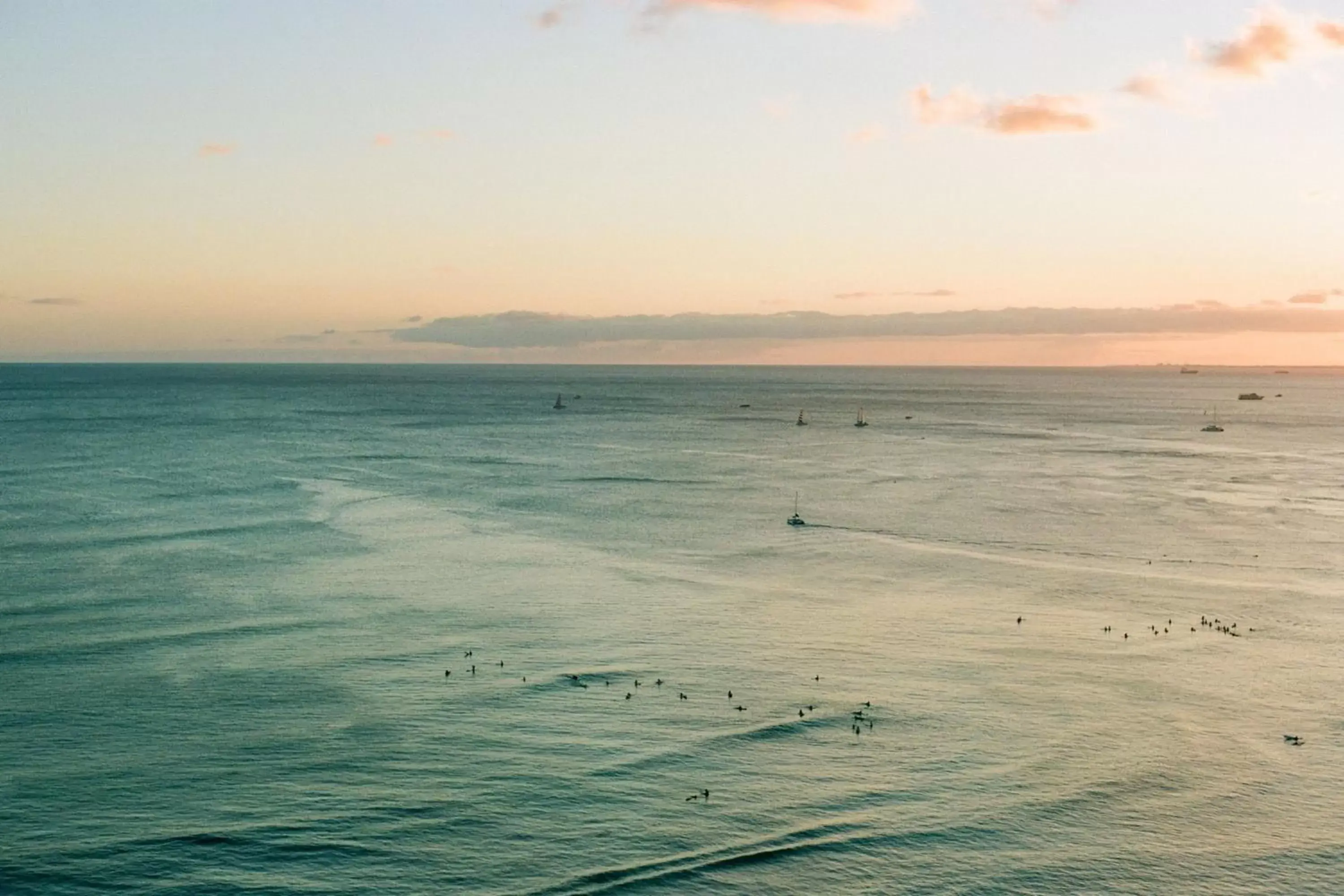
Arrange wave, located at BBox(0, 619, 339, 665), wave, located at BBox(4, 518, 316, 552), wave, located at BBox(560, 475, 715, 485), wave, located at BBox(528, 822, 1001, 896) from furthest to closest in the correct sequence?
wave, located at BBox(560, 475, 715, 485), wave, located at BBox(4, 518, 316, 552), wave, located at BBox(0, 619, 339, 665), wave, located at BBox(528, 822, 1001, 896)

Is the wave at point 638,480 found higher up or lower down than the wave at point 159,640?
higher up

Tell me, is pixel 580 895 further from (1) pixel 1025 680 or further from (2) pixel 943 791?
(1) pixel 1025 680

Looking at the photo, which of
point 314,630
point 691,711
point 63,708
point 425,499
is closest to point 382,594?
point 314,630

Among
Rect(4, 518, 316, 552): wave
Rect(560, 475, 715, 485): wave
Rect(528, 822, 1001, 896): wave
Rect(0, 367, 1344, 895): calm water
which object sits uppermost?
Rect(560, 475, 715, 485): wave

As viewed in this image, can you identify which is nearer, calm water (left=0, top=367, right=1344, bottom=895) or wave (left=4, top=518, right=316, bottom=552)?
calm water (left=0, top=367, right=1344, bottom=895)

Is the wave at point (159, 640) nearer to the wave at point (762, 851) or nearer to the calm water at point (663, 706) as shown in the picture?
the calm water at point (663, 706)

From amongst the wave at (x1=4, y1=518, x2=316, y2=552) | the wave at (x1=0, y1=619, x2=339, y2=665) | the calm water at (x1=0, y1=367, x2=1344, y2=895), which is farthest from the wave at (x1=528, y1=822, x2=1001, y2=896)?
the wave at (x1=4, y1=518, x2=316, y2=552)

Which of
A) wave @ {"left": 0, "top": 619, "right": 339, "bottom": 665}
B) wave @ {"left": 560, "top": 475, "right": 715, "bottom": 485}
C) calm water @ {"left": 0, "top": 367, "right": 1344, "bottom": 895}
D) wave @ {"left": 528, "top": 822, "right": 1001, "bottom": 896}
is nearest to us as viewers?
wave @ {"left": 528, "top": 822, "right": 1001, "bottom": 896}

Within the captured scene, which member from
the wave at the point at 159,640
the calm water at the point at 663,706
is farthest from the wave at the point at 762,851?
the wave at the point at 159,640

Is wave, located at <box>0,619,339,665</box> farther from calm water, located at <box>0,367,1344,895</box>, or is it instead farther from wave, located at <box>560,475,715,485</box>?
wave, located at <box>560,475,715,485</box>

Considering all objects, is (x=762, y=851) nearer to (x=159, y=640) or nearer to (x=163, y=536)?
(x=159, y=640)
